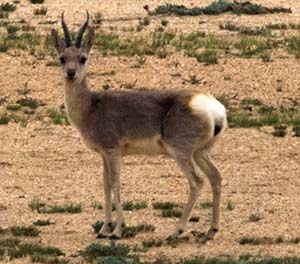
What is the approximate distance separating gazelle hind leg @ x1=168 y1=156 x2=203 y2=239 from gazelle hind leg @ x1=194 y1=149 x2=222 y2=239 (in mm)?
239

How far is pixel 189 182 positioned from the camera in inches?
591

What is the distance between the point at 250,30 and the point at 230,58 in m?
3.14

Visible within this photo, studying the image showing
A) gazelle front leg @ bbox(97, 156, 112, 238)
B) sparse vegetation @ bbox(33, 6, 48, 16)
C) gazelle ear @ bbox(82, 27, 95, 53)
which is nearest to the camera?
gazelle front leg @ bbox(97, 156, 112, 238)

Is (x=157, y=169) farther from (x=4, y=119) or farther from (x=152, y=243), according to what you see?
(x=152, y=243)

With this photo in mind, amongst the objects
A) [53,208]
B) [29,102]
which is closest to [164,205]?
[53,208]

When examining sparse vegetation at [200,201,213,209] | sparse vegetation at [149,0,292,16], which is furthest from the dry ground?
sparse vegetation at [149,0,292,16]

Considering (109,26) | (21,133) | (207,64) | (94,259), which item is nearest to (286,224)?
(94,259)

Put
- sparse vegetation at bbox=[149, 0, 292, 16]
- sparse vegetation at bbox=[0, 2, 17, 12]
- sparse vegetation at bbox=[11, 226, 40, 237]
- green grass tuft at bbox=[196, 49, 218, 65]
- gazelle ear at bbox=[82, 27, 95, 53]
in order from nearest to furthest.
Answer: sparse vegetation at bbox=[11, 226, 40, 237]
gazelle ear at bbox=[82, 27, 95, 53]
green grass tuft at bbox=[196, 49, 218, 65]
sparse vegetation at bbox=[149, 0, 292, 16]
sparse vegetation at bbox=[0, 2, 17, 12]

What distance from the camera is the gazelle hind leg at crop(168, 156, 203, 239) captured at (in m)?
14.9

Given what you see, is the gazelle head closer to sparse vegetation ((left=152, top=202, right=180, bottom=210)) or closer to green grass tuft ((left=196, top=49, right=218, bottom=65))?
sparse vegetation ((left=152, top=202, right=180, bottom=210))

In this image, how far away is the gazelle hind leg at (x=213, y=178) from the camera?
1506 cm

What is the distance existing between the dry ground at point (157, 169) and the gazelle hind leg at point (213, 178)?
0.16 meters

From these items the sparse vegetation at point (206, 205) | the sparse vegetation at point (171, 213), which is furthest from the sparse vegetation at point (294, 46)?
the sparse vegetation at point (171, 213)

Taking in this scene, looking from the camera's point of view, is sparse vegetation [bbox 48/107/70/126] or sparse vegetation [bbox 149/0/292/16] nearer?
sparse vegetation [bbox 48/107/70/126]
